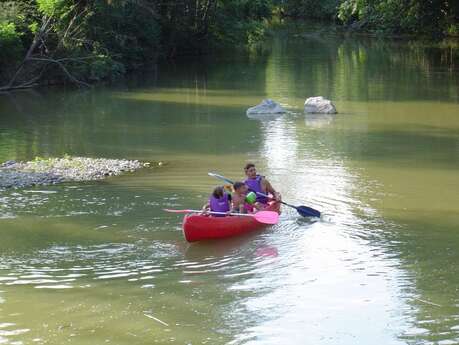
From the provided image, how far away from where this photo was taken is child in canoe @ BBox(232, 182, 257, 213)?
14820 millimetres

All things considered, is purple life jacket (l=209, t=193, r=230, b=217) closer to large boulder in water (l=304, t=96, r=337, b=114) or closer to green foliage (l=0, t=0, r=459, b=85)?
large boulder in water (l=304, t=96, r=337, b=114)

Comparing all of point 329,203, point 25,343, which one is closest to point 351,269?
point 329,203

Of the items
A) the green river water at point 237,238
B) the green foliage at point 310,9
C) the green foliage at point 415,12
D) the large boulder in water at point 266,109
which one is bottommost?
the green river water at point 237,238

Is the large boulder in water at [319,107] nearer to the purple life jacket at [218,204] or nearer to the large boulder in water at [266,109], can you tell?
the large boulder in water at [266,109]

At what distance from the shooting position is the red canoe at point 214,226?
1363 centimetres

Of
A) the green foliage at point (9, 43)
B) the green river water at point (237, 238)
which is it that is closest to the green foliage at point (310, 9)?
the green foliage at point (9, 43)

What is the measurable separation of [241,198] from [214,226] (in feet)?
3.62

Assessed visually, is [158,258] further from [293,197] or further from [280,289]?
[293,197]

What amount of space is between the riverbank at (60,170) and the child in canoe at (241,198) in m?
4.65

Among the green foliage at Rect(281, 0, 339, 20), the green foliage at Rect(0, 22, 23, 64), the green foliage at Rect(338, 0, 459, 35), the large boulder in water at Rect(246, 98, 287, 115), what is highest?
the green foliage at Rect(281, 0, 339, 20)

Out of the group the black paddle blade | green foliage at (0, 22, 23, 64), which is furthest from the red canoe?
green foliage at (0, 22, 23, 64)

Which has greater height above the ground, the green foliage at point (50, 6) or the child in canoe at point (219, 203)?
the green foliage at point (50, 6)

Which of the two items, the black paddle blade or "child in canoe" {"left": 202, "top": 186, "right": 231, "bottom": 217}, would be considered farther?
the black paddle blade

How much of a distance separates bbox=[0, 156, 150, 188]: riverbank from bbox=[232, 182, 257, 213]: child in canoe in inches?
183
